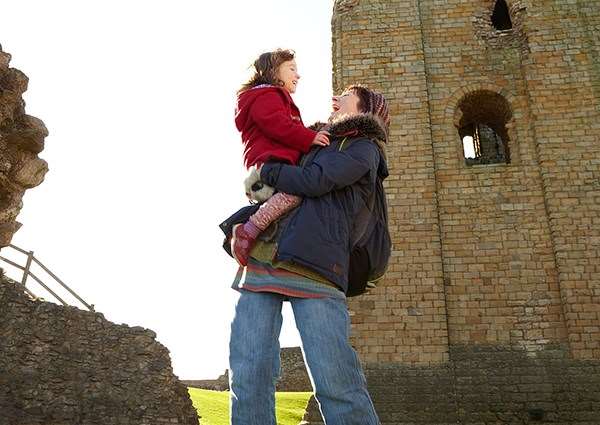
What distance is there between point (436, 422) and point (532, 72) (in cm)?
664

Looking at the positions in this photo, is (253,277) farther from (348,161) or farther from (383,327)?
(383,327)

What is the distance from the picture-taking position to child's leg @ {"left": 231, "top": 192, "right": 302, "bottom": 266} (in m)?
2.33

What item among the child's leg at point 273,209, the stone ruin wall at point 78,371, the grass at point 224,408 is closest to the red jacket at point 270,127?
the child's leg at point 273,209

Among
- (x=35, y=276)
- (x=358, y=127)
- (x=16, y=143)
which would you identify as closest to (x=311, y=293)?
(x=358, y=127)

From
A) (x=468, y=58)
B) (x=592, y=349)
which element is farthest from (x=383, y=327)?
(x=468, y=58)

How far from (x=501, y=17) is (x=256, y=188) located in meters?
11.6

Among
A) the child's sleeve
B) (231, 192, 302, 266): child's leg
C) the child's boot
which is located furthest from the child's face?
the child's boot

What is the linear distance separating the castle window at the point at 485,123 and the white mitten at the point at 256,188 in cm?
860

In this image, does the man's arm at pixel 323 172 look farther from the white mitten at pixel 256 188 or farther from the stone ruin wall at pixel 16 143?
the stone ruin wall at pixel 16 143

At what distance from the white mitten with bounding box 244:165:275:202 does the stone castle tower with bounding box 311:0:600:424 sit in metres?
6.74

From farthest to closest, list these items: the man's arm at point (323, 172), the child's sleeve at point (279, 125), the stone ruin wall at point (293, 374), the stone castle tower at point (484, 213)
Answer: the stone ruin wall at point (293, 374) < the stone castle tower at point (484, 213) < the child's sleeve at point (279, 125) < the man's arm at point (323, 172)

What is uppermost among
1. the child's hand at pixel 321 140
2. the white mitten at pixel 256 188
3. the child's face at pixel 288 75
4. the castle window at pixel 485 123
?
the castle window at pixel 485 123

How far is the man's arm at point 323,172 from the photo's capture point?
2293 mm

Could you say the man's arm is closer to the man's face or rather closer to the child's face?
the man's face
